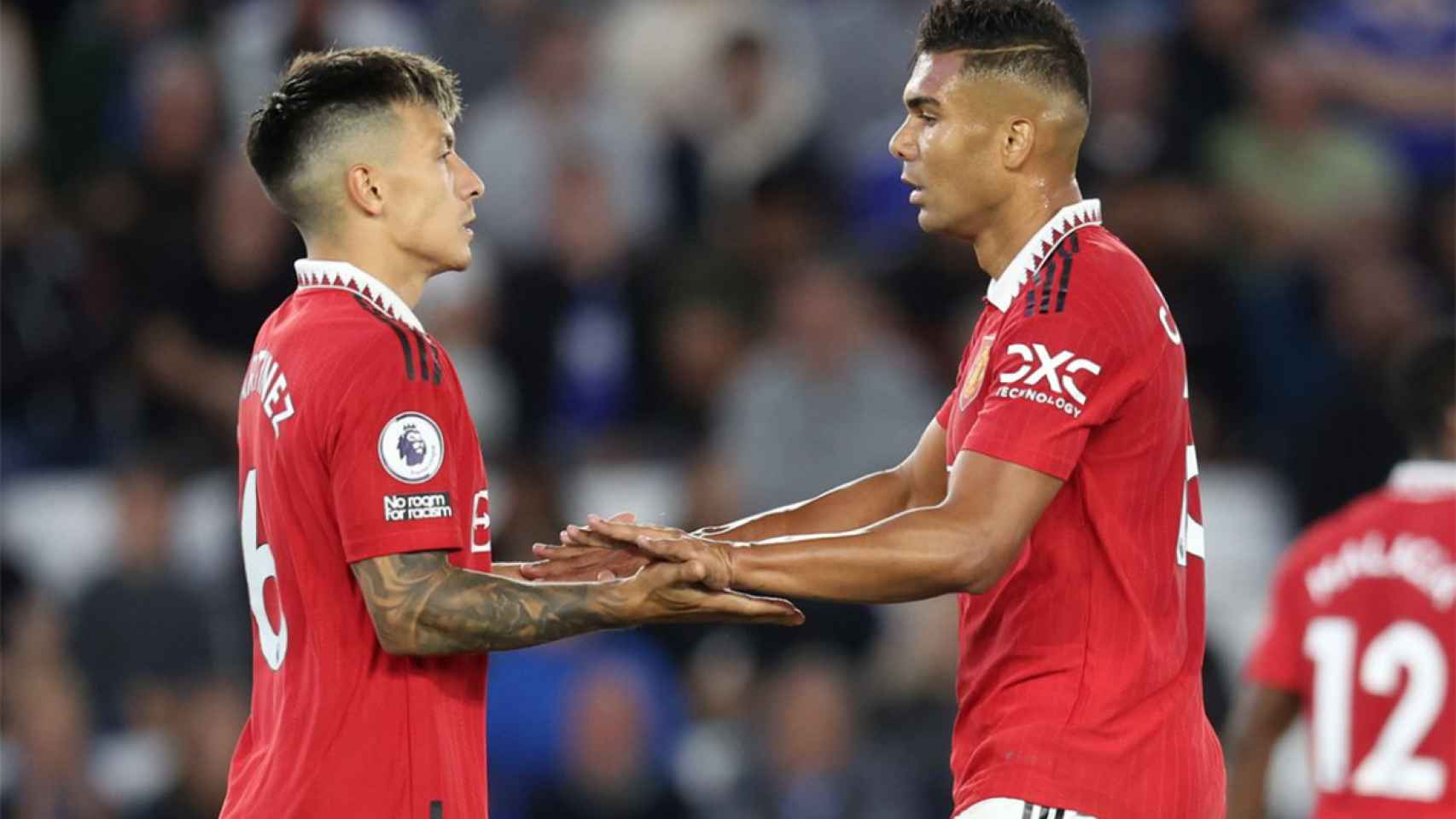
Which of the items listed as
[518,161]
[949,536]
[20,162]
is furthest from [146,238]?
[949,536]

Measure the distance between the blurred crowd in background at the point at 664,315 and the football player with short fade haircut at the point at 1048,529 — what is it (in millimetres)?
4018

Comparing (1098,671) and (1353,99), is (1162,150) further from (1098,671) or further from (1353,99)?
(1098,671)

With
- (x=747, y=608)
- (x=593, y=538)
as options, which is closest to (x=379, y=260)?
(x=593, y=538)

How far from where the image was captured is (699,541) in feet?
15.0

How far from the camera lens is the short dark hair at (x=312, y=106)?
463cm

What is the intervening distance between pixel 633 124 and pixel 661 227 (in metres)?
0.62

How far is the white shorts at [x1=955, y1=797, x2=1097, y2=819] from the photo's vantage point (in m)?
4.48

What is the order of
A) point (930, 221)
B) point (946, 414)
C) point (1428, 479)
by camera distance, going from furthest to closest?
point (1428, 479)
point (946, 414)
point (930, 221)

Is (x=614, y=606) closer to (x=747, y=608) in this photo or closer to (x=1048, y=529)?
(x=747, y=608)

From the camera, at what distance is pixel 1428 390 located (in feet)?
20.1

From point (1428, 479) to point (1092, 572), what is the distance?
1936mm

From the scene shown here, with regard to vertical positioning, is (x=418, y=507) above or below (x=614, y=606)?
above

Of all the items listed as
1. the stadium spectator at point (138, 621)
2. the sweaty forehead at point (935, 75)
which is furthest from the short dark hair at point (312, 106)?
the stadium spectator at point (138, 621)

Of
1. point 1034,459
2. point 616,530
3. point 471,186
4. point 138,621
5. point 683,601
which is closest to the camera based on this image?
point 1034,459
